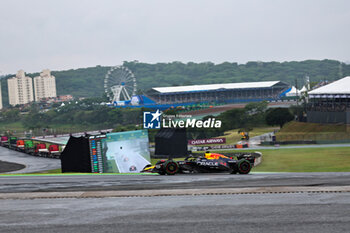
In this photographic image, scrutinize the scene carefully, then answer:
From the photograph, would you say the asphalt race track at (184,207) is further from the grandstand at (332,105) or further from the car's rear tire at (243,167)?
the grandstand at (332,105)

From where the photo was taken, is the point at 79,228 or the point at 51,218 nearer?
the point at 79,228

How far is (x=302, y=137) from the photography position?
69.1 meters

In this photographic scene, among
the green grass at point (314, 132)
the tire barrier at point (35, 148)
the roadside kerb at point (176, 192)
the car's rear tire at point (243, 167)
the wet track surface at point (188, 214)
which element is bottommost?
the tire barrier at point (35, 148)

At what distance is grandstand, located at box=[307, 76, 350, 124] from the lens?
257 ft

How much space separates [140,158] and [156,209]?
32702mm

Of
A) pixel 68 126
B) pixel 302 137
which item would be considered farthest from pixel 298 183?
pixel 68 126

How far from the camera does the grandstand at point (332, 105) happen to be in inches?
3086

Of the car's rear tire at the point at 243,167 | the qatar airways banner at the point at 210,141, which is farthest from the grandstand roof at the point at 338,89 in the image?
the car's rear tire at the point at 243,167

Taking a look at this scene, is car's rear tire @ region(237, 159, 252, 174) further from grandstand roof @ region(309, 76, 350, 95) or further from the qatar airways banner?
grandstand roof @ region(309, 76, 350, 95)

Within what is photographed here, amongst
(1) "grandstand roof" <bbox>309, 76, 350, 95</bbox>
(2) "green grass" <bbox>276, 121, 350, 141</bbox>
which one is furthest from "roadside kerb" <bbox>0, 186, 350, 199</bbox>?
(1) "grandstand roof" <bbox>309, 76, 350, 95</bbox>

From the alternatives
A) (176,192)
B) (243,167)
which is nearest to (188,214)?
(176,192)

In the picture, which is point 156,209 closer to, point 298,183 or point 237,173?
point 298,183

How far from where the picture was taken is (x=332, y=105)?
82625 millimetres

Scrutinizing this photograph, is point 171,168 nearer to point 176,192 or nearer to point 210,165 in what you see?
point 210,165
